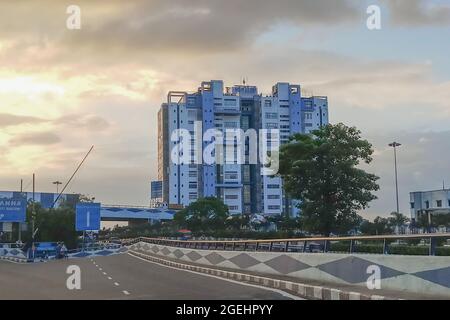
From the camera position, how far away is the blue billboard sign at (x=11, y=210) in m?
67.2

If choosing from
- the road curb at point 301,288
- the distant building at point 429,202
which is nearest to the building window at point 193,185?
the distant building at point 429,202

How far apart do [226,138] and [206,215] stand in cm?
4491

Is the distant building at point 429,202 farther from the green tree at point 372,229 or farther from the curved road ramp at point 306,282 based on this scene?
the curved road ramp at point 306,282

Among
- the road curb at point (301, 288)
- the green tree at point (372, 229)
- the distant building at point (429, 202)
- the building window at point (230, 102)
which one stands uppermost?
the building window at point (230, 102)

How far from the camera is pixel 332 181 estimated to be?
45.6 m

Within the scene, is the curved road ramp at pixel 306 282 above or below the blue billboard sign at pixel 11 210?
below

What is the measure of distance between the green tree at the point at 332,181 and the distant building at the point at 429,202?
67.7 meters

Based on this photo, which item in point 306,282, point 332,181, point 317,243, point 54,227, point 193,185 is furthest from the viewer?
point 193,185

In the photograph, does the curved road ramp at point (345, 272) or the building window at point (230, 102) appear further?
the building window at point (230, 102)

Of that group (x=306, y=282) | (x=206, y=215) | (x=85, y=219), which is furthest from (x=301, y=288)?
(x=206, y=215)

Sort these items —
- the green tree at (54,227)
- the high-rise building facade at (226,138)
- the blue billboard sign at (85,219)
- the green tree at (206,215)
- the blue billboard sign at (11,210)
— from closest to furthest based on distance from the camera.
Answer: the blue billboard sign at (85,219) → the blue billboard sign at (11,210) → the green tree at (54,227) → the green tree at (206,215) → the high-rise building facade at (226,138)

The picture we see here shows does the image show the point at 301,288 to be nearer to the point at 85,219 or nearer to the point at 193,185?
the point at 85,219

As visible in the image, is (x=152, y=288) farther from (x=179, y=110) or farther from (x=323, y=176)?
(x=179, y=110)
